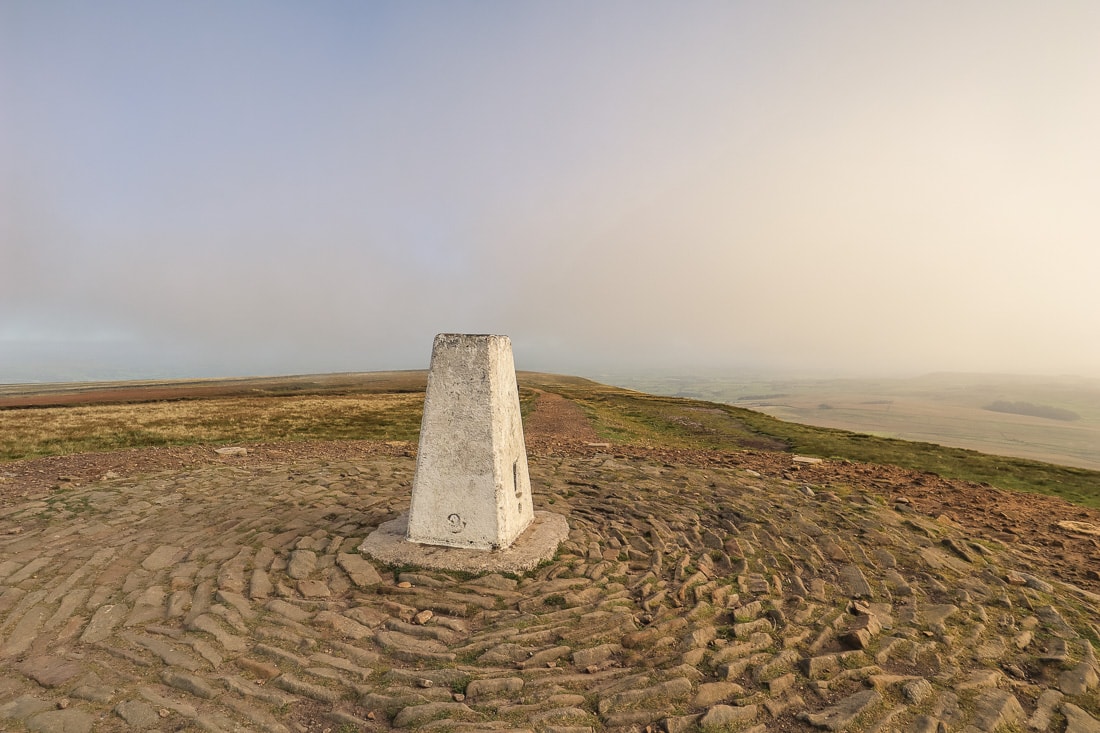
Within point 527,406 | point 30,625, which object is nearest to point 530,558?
point 30,625

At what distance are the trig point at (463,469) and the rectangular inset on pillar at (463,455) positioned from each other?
0.01m

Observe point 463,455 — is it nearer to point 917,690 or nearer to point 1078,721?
point 917,690

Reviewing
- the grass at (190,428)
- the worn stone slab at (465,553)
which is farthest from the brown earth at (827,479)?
the worn stone slab at (465,553)

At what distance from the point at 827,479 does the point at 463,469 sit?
1029 centimetres

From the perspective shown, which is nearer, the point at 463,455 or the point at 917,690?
the point at 917,690

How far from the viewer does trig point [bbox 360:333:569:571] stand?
7.21 meters

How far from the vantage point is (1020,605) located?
21.0 feet

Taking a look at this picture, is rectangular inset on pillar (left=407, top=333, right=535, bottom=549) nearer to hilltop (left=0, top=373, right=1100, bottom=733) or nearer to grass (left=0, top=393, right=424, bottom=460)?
hilltop (left=0, top=373, right=1100, bottom=733)

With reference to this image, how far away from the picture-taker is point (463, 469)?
24.0 ft

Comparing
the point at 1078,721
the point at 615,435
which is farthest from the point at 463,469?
the point at 615,435

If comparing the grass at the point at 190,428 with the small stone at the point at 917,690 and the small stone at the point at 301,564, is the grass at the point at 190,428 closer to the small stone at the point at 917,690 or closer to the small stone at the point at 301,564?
the small stone at the point at 301,564

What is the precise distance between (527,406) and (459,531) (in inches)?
1188

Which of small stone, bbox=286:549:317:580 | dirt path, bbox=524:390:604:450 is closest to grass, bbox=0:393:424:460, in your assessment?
dirt path, bbox=524:390:604:450

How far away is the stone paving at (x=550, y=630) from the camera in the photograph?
4.25 metres
